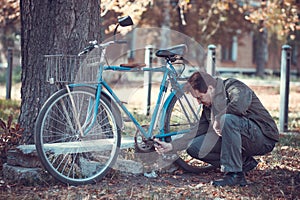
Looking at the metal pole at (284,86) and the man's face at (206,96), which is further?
the metal pole at (284,86)

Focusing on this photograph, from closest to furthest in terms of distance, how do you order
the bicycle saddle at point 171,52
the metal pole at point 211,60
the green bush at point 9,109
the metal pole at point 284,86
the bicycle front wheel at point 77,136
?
the bicycle front wheel at point 77,136 → the bicycle saddle at point 171,52 → the metal pole at point 284,86 → the metal pole at point 211,60 → the green bush at point 9,109

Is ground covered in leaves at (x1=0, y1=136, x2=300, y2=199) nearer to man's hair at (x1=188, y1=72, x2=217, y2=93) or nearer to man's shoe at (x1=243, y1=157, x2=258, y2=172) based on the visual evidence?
man's shoe at (x1=243, y1=157, x2=258, y2=172)

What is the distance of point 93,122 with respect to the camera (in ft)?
14.8

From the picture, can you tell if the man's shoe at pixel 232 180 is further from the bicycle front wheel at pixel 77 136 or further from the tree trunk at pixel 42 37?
the tree trunk at pixel 42 37

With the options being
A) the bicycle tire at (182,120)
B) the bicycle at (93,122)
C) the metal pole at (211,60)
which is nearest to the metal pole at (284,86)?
the metal pole at (211,60)

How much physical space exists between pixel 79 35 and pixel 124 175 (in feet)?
4.48

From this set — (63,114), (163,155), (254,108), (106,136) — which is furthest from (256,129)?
(63,114)

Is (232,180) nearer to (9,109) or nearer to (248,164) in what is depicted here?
(248,164)

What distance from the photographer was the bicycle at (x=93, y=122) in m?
4.44

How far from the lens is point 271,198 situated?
4.21 meters

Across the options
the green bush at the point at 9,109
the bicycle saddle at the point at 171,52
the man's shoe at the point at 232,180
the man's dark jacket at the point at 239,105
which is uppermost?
the bicycle saddle at the point at 171,52

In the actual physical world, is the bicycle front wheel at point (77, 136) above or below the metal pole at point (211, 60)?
below

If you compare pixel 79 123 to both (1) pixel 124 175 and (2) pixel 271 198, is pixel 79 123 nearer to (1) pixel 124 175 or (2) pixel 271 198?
(1) pixel 124 175

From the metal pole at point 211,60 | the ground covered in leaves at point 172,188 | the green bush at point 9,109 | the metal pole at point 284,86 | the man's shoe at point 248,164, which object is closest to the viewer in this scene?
the ground covered in leaves at point 172,188
